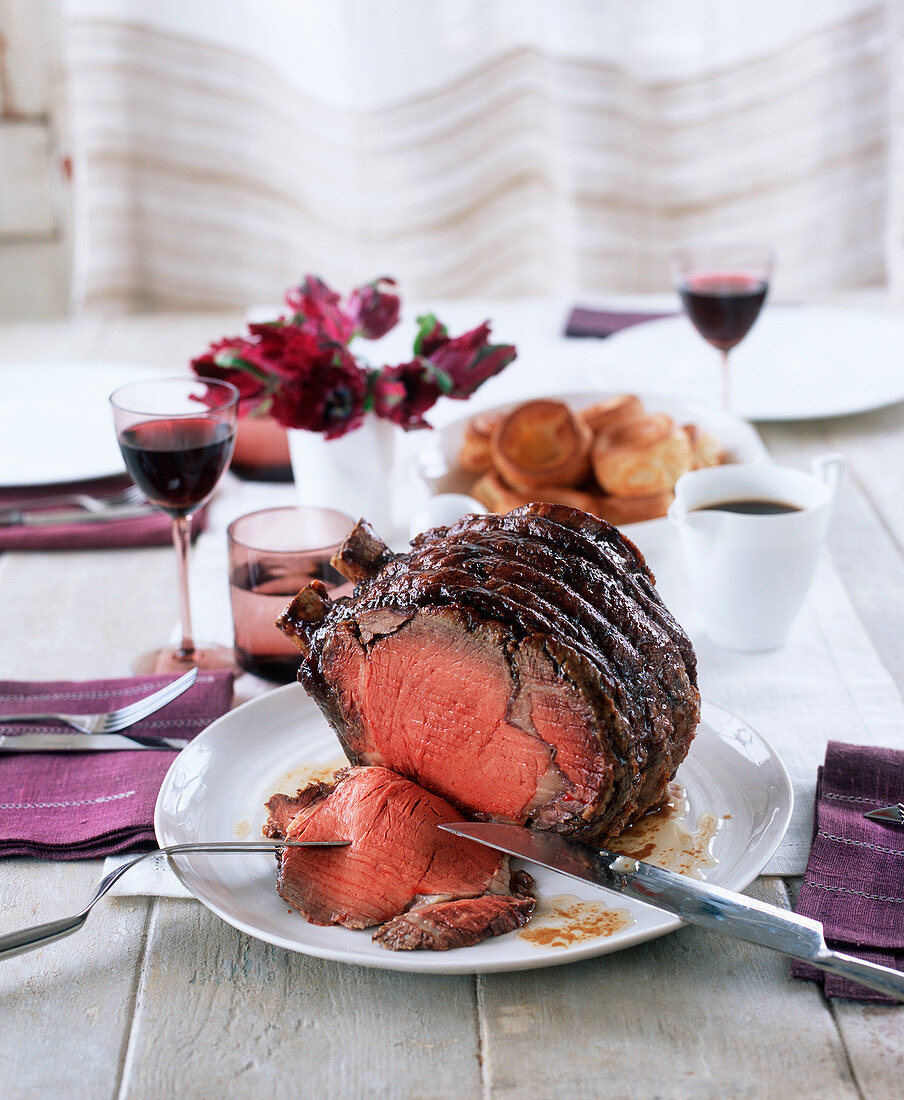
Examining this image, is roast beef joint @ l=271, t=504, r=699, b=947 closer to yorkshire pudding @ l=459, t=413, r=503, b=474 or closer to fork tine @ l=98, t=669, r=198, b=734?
fork tine @ l=98, t=669, r=198, b=734

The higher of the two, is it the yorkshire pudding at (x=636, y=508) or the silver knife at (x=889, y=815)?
the yorkshire pudding at (x=636, y=508)

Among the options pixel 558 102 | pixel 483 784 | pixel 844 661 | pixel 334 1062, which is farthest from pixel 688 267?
pixel 558 102

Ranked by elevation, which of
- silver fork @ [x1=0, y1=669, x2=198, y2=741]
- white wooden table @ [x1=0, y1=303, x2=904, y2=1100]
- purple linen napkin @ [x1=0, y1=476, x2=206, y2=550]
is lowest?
white wooden table @ [x1=0, y1=303, x2=904, y2=1100]

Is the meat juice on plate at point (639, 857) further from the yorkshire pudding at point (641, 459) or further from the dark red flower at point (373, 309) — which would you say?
the dark red flower at point (373, 309)

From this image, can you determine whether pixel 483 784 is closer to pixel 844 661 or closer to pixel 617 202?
pixel 844 661

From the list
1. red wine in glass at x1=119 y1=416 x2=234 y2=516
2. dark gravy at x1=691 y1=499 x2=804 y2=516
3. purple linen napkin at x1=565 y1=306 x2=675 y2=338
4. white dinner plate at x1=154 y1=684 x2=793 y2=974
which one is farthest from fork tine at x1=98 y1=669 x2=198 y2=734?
purple linen napkin at x1=565 y1=306 x2=675 y2=338

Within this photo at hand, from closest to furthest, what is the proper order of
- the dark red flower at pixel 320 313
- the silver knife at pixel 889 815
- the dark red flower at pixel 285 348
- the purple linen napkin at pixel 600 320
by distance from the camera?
the silver knife at pixel 889 815 < the dark red flower at pixel 285 348 < the dark red flower at pixel 320 313 < the purple linen napkin at pixel 600 320

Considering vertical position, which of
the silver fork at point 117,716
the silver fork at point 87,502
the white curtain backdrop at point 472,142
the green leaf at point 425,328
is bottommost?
the silver fork at point 117,716

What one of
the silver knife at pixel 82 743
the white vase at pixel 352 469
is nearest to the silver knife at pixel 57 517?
the white vase at pixel 352 469
